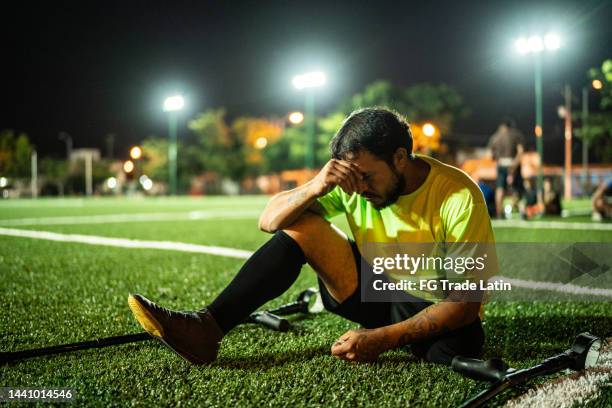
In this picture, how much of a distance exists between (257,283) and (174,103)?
48.0 m

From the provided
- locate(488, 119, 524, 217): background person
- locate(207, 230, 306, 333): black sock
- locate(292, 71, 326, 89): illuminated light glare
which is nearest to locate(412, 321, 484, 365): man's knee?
locate(207, 230, 306, 333): black sock

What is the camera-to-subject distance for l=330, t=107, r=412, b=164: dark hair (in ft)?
8.36

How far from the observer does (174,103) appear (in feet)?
160

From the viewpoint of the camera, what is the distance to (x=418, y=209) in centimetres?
268

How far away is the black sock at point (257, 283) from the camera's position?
2742mm

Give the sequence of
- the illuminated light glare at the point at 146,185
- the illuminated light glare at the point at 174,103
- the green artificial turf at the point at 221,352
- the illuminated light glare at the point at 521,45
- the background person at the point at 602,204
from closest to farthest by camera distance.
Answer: the green artificial turf at the point at 221,352 → the background person at the point at 602,204 → the illuminated light glare at the point at 521,45 → the illuminated light glare at the point at 174,103 → the illuminated light glare at the point at 146,185

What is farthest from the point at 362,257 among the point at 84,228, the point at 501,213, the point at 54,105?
the point at 54,105

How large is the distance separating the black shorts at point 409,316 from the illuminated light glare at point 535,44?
67.2ft

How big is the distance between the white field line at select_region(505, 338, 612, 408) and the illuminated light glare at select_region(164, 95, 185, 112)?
47.9 meters

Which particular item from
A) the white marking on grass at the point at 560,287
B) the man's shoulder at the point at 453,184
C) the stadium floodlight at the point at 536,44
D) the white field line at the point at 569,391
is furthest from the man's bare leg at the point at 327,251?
the stadium floodlight at the point at 536,44

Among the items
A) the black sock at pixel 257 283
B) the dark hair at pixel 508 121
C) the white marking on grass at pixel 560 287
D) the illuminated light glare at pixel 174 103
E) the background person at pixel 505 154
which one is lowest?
the white marking on grass at pixel 560 287

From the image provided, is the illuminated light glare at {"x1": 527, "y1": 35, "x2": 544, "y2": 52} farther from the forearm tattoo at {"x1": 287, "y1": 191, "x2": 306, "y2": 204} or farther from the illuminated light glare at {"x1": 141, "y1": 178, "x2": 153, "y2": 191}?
the illuminated light glare at {"x1": 141, "y1": 178, "x2": 153, "y2": 191}

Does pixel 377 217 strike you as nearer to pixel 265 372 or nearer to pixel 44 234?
pixel 265 372

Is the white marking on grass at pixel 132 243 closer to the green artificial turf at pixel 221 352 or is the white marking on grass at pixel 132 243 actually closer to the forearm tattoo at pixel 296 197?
the green artificial turf at pixel 221 352
